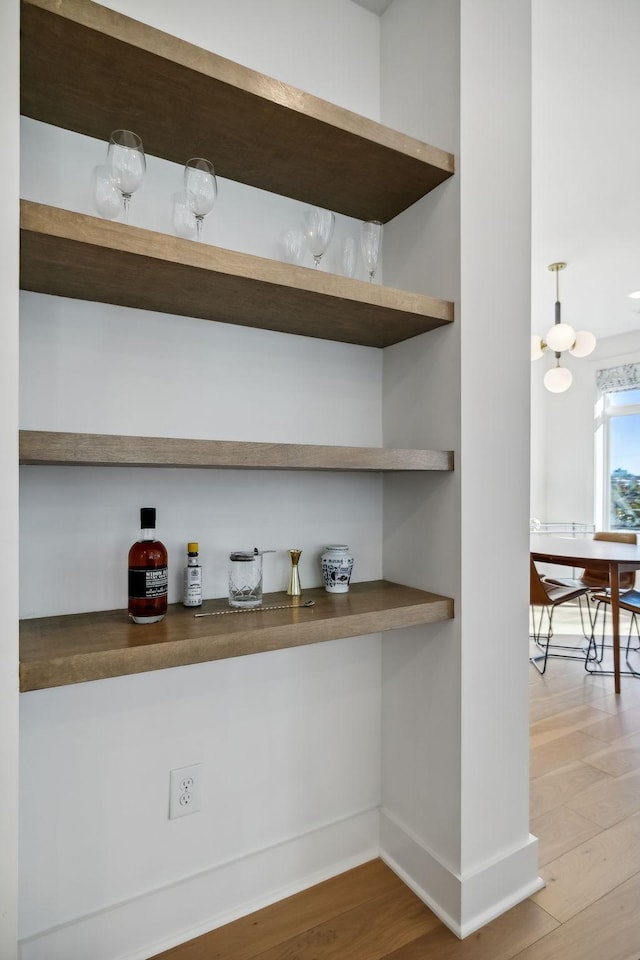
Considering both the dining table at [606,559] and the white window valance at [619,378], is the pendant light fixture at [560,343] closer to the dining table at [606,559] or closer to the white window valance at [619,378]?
the dining table at [606,559]

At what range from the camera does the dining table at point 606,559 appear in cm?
308

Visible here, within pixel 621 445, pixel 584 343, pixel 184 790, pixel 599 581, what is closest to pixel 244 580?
pixel 184 790

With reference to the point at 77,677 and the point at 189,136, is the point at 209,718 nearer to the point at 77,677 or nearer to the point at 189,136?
the point at 77,677

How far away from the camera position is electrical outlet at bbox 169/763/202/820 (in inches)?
52.6

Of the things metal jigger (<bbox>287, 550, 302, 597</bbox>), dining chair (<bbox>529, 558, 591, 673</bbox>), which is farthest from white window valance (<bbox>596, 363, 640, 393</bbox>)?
metal jigger (<bbox>287, 550, 302, 597</bbox>)

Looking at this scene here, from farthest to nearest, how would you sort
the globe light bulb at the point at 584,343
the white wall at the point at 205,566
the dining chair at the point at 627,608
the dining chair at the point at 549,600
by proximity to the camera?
the globe light bulb at the point at 584,343 < the dining chair at the point at 549,600 < the dining chair at the point at 627,608 < the white wall at the point at 205,566

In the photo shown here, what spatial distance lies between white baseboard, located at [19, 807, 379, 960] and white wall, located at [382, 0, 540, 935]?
0.18 meters

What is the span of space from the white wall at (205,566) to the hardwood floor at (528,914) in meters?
0.07

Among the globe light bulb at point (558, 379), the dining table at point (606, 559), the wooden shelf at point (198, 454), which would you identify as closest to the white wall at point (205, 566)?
the wooden shelf at point (198, 454)

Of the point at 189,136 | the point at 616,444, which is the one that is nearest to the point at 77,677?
the point at 189,136

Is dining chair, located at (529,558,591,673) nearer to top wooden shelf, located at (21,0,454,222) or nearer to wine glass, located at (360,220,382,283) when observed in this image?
wine glass, located at (360,220,382,283)

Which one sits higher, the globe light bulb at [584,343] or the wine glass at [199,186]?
the globe light bulb at [584,343]

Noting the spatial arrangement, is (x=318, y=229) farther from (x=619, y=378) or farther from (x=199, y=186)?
(x=619, y=378)

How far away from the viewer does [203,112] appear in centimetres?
120
